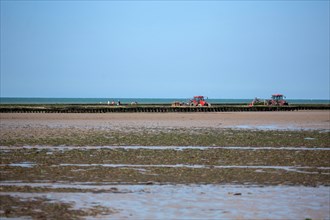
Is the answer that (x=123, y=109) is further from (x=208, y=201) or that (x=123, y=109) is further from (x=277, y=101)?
(x=208, y=201)

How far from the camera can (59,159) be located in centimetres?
2453

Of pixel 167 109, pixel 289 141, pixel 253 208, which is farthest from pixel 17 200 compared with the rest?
pixel 167 109

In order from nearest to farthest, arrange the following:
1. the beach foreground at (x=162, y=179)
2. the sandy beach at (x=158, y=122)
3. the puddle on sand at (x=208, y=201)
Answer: the puddle on sand at (x=208, y=201) < the beach foreground at (x=162, y=179) < the sandy beach at (x=158, y=122)

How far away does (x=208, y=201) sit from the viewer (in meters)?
15.1

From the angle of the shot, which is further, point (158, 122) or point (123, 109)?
point (123, 109)

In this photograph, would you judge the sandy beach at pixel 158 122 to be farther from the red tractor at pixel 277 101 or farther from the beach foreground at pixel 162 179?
the red tractor at pixel 277 101

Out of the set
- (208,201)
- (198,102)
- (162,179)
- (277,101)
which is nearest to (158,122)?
(162,179)

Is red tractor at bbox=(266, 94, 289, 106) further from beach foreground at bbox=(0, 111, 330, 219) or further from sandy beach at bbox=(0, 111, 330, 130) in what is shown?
beach foreground at bbox=(0, 111, 330, 219)

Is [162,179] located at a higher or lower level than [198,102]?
lower

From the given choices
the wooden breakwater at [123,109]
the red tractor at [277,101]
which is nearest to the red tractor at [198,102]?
the wooden breakwater at [123,109]

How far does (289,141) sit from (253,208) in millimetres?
22410

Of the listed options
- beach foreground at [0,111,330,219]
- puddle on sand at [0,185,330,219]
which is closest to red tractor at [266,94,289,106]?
beach foreground at [0,111,330,219]

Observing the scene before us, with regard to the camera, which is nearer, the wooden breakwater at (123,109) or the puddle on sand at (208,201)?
the puddle on sand at (208,201)

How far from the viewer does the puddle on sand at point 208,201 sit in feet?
44.4
